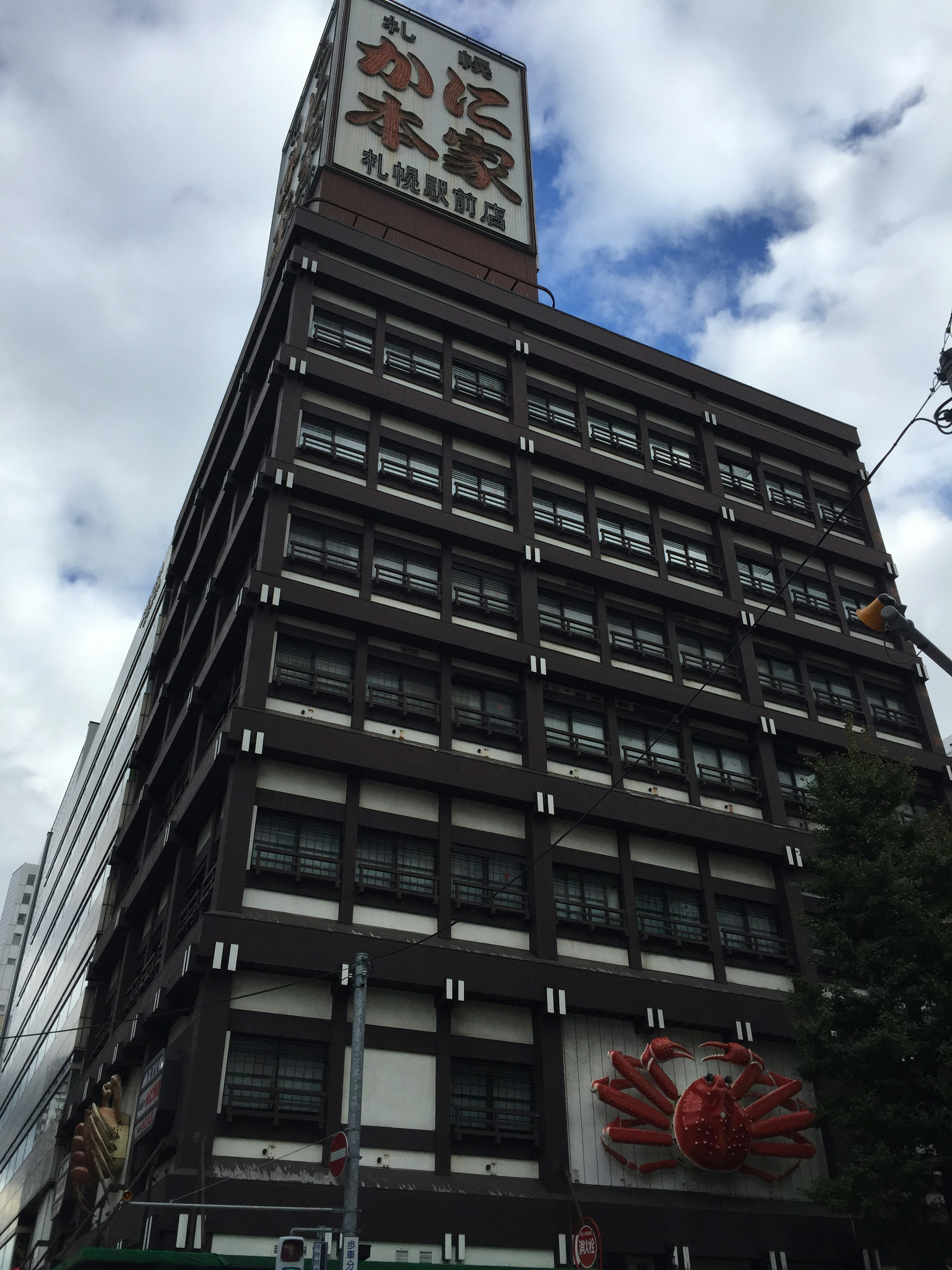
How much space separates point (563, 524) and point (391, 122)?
2269 cm

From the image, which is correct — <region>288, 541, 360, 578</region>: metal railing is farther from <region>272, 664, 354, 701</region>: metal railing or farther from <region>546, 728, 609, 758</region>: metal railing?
<region>546, 728, 609, 758</region>: metal railing

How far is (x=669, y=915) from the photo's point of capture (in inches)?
1350

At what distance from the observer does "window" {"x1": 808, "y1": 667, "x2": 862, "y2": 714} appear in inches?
1661

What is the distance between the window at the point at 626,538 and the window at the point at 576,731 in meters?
7.28

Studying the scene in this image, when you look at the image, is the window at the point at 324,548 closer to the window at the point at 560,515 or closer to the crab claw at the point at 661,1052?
the window at the point at 560,515

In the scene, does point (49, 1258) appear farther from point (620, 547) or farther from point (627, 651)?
point (620, 547)

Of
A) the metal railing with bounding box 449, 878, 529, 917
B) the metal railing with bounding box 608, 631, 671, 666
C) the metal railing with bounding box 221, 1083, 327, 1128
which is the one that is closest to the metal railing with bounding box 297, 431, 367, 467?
the metal railing with bounding box 608, 631, 671, 666

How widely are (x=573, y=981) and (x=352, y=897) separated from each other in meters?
6.75

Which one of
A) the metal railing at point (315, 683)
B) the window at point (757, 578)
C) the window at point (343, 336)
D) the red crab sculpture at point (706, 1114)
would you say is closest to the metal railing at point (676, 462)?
the window at point (757, 578)

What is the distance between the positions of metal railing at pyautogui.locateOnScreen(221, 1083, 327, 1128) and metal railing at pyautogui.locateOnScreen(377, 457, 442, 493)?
20.3m

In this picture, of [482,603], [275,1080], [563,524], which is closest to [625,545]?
[563,524]

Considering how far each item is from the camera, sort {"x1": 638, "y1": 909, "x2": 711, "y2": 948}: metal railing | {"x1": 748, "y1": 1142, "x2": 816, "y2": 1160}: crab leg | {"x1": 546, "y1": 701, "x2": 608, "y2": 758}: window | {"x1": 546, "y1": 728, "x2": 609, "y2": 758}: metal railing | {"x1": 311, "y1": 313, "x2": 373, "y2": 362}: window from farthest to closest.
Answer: {"x1": 311, "y1": 313, "x2": 373, "y2": 362}: window
{"x1": 546, "y1": 701, "x2": 608, "y2": 758}: window
{"x1": 546, "y1": 728, "x2": 609, "y2": 758}: metal railing
{"x1": 638, "y1": 909, "x2": 711, "y2": 948}: metal railing
{"x1": 748, "y1": 1142, "x2": 816, "y2": 1160}: crab leg

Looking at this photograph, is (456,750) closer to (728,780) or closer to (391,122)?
(728,780)

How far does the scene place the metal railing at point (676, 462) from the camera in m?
44.7
